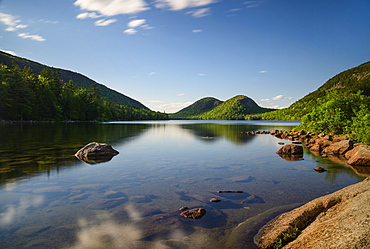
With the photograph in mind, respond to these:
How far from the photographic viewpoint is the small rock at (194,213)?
30.8ft

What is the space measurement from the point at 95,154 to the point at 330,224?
70.9 feet

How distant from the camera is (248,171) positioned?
61.0ft

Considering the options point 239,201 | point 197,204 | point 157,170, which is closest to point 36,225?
point 197,204

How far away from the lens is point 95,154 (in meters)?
22.9

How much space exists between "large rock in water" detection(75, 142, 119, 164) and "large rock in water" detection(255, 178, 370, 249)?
1791 cm

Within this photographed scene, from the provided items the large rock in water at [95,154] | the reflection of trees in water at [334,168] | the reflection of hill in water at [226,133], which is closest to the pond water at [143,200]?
the reflection of trees in water at [334,168]

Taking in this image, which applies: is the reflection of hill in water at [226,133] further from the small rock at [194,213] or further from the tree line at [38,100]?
the tree line at [38,100]

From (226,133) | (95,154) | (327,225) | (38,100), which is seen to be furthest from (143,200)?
(38,100)

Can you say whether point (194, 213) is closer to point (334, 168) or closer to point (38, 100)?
point (334, 168)

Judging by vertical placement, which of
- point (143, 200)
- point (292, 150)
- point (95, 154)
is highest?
point (95, 154)

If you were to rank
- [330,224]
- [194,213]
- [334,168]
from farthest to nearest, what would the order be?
[334,168]
[194,213]
[330,224]

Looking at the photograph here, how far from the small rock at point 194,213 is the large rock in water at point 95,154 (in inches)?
562

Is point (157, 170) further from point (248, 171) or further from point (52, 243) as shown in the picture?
point (52, 243)

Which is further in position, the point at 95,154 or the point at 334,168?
the point at 95,154
